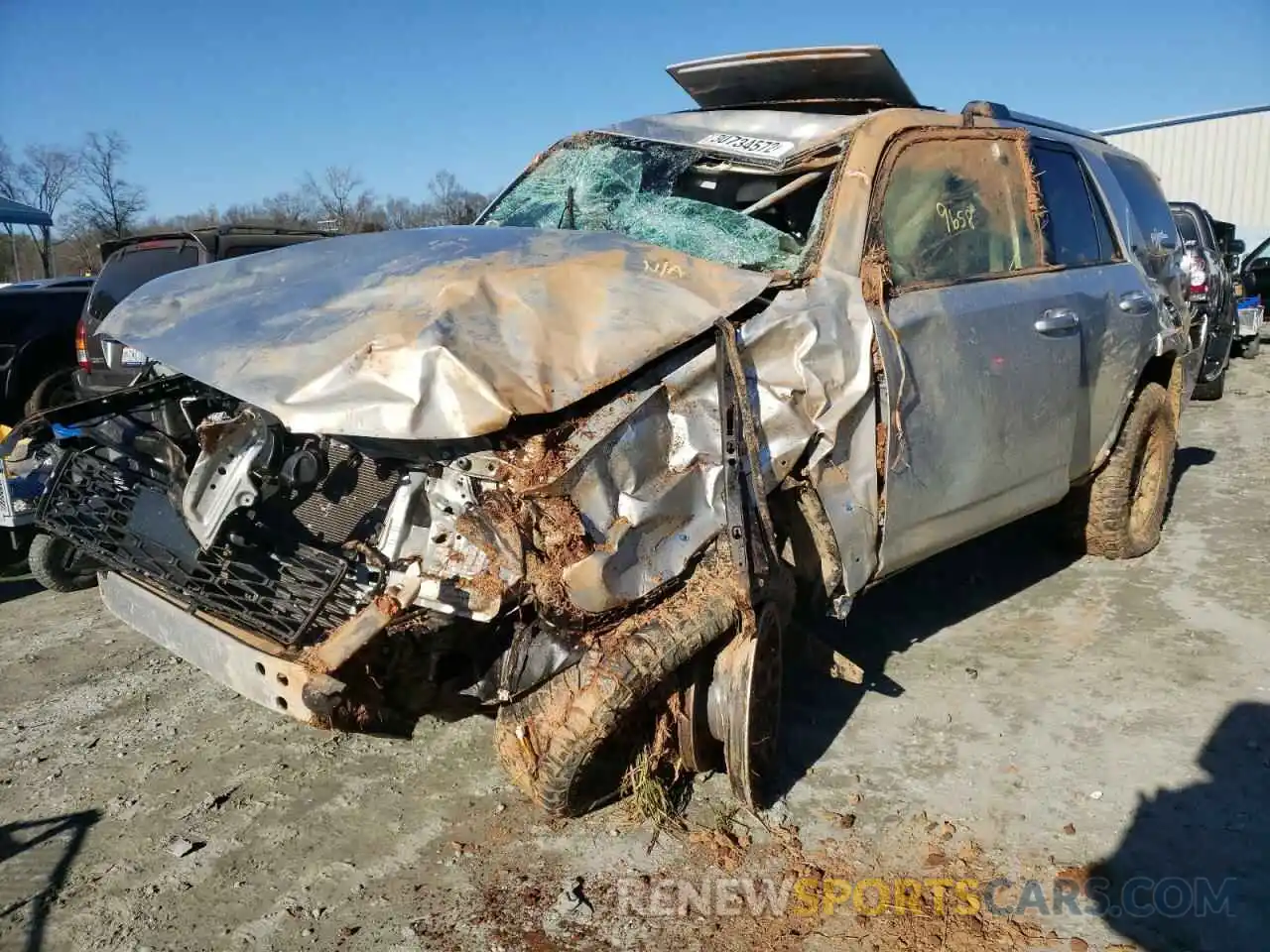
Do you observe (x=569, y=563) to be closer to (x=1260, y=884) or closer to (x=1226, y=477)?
(x=1260, y=884)

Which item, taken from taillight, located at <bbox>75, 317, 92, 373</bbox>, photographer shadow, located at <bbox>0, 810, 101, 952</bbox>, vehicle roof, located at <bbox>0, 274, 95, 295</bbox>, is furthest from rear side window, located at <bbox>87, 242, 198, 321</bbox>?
photographer shadow, located at <bbox>0, 810, 101, 952</bbox>

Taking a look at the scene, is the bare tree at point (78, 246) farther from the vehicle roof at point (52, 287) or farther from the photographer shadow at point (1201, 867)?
the photographer shadow at point (1201, 867)

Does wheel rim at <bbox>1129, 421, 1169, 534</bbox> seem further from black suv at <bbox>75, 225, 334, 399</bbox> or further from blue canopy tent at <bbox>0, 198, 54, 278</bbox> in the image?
blue canopy tent at <bbox>0, 198, 54, 278</bbox>

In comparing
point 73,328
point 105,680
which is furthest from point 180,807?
point 73,328

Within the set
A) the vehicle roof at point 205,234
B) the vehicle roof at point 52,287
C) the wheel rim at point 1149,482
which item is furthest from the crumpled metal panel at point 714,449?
the vehicle roof at point 52,287

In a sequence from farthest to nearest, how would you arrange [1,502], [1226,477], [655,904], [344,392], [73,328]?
[73,328], [1226,477], [1,502], [655,904], [344,392]

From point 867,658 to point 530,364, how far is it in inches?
93.6

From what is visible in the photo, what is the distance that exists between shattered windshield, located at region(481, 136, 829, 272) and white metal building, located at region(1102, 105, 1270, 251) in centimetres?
2421

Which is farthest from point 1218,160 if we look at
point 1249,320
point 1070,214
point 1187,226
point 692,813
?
point 692,813

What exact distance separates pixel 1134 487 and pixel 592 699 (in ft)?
13.1

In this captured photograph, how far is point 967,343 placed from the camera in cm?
338

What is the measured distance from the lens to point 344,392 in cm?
239

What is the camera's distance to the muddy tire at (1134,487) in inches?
192

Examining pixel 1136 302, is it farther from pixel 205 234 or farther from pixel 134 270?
pixel 134 270
